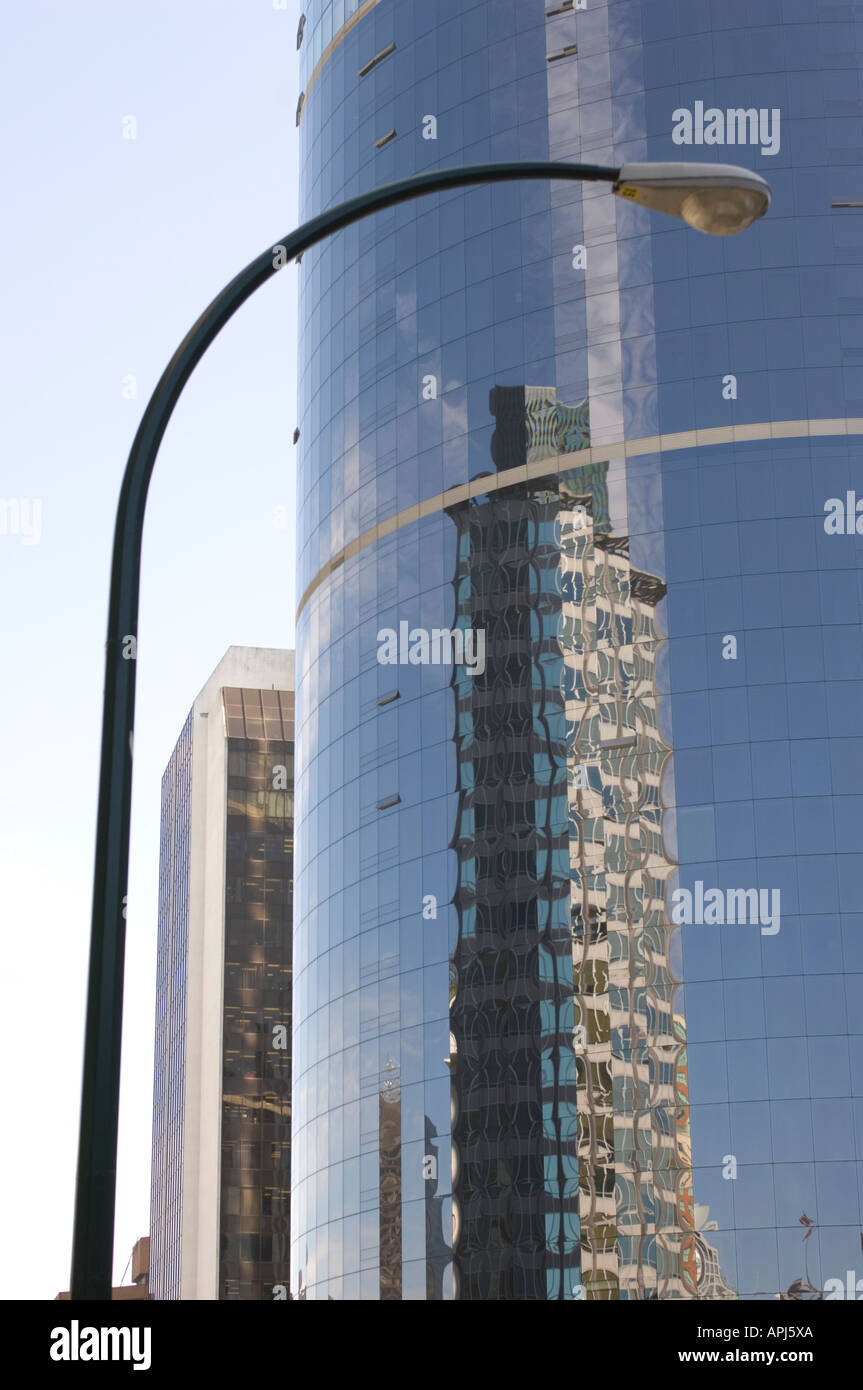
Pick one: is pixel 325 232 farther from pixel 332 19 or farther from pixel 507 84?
pixel 332 19

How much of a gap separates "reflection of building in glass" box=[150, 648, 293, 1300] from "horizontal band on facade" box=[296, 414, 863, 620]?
55857 mm

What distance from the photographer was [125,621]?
10.9 m

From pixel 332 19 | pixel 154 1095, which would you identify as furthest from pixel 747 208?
pixel 154 1095

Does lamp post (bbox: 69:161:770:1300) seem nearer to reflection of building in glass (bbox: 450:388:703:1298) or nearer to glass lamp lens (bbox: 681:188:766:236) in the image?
glass lamp lens (bbox: 681:188:766:236)

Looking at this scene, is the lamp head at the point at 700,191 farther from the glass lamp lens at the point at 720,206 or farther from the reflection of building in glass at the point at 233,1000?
the reflection of building in glass at the point at 233,1000

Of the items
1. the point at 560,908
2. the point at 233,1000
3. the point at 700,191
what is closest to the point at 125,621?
the point at 700,191

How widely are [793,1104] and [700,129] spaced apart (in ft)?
109

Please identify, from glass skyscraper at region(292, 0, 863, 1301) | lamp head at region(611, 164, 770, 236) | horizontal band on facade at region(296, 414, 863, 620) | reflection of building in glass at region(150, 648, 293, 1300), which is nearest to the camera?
lamp head at region(611, 164, 770, 236)

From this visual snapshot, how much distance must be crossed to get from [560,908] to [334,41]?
39138 mm

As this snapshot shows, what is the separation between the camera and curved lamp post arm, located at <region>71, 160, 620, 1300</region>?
967 cm

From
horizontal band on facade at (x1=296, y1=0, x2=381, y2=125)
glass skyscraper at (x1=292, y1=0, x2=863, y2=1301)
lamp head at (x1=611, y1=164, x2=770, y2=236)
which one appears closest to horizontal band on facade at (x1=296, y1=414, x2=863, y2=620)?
glass skyscraper at (x1=292, y1=0, x2=863, y2=1301)

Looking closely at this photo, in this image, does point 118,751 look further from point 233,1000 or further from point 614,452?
point 233,1000

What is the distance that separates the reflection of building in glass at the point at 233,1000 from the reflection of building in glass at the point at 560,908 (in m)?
56.4

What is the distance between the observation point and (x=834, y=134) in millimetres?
61875
